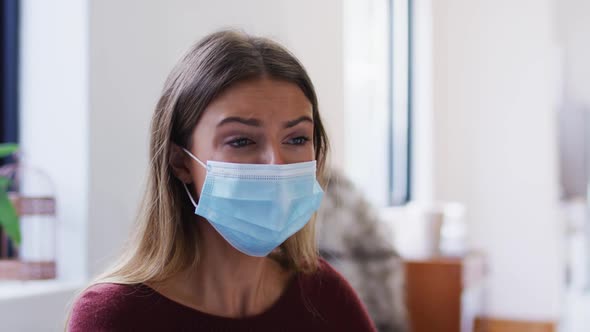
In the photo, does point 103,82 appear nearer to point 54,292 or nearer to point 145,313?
point 54,292

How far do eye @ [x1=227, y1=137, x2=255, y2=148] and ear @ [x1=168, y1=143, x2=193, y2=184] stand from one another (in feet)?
0.33

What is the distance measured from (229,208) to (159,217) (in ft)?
0.37

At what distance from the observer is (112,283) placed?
3.67 feet

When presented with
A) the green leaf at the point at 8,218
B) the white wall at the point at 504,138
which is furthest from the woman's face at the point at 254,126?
the white wall at the point at 504,138

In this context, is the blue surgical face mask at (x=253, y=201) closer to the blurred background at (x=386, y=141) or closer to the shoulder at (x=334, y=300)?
the shoulder at (x=334, y=300)

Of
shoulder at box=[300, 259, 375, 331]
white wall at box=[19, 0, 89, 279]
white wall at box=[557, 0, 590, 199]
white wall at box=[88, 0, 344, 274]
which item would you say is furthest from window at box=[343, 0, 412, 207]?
shoulder at box=[300, 259, 375, 331]

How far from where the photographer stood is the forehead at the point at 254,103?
109 cm

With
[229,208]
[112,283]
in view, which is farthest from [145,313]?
[229,208]

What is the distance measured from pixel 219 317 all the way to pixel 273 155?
270mm

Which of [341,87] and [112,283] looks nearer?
[112,283]

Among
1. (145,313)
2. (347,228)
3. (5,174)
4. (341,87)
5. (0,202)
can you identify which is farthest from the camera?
(341,87)

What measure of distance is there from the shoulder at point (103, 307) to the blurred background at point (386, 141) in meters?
0.69

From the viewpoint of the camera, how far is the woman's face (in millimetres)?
1090

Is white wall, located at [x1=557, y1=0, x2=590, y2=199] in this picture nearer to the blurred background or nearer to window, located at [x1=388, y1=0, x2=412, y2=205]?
the blurred background
